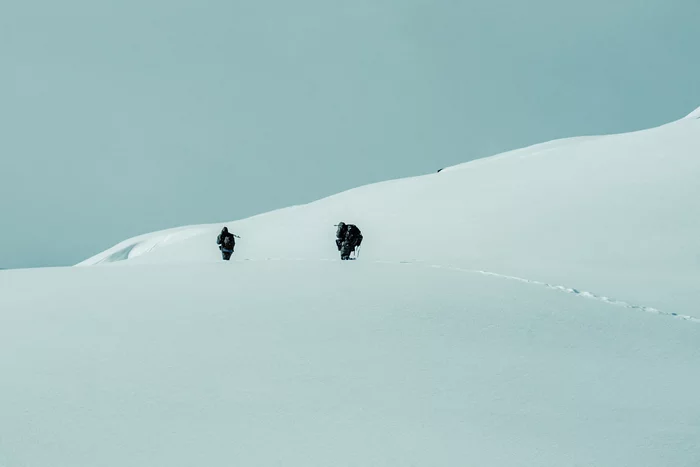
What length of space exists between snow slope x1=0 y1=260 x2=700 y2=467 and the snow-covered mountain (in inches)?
0.9

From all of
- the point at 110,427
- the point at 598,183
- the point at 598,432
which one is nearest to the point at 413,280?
the point at 598,432

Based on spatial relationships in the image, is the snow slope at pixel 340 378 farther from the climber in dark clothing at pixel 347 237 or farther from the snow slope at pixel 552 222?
the climber in dark clothing at pixel 347 237

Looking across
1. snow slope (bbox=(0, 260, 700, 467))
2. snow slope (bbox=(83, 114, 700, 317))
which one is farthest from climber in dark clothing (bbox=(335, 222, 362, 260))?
snow slope (bbox=(0, 260, 700, 467))

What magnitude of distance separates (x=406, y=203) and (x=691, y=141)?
504 inches

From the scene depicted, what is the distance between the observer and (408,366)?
661 centimetres

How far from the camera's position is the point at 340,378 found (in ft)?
20.3

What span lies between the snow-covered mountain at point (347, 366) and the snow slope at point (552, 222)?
616 millimetres

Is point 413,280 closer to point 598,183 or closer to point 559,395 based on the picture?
point 559,395

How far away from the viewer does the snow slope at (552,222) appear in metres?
15.0

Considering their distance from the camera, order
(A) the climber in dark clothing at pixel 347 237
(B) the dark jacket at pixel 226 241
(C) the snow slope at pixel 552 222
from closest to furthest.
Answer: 1. (C) the snow slope at pixel 552 222
2. (A) the climber in dark clothing at pixel 347 237
3. (B) the dark jacket at pixel 226 241

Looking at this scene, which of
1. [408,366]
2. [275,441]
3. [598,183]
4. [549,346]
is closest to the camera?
[275,441]

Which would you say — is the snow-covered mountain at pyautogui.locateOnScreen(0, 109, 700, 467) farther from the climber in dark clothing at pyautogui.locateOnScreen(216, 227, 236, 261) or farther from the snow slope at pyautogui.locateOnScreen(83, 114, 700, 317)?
the climber in dark clothing at pyautogui.locateOnScreen(216, 227, 236, 261)

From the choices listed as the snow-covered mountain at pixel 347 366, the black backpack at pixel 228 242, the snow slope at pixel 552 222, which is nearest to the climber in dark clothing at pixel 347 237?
the snow-covered mountain at pixel 347 366

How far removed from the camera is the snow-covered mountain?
4.87 meters
